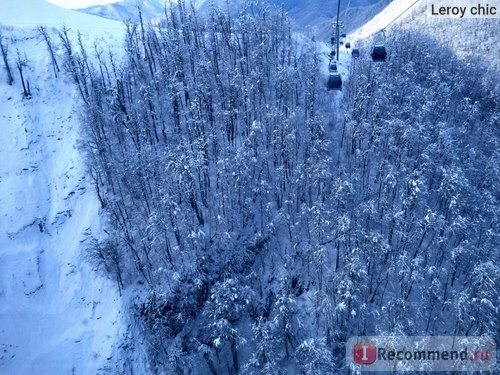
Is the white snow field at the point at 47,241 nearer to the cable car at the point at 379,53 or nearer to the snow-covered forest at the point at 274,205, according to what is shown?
the snow-covered forest at the point at 274,205

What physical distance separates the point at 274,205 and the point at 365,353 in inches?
607

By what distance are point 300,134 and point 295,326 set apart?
21.2m

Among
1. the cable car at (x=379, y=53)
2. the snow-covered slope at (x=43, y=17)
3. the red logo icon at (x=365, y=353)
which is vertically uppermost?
the snow-covered slope at (x=43, y=17)

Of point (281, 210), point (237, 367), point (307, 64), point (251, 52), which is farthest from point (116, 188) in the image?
point (307, 64)

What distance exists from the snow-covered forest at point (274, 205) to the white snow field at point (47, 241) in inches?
43.2

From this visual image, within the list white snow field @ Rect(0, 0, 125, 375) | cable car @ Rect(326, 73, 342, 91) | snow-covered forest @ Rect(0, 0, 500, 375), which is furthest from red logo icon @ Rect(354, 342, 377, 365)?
cable car @ Rect(326, 73, 342, 91)

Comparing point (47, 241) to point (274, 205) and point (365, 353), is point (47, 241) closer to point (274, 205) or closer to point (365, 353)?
point (274, 205)

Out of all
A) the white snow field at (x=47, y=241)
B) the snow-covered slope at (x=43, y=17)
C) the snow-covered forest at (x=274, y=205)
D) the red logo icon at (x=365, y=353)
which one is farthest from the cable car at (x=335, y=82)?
the snow-covered slope at (x=43, y=17)

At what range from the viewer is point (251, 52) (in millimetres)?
49531

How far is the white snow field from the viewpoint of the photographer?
1117 inches

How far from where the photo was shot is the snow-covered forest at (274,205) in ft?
90.4

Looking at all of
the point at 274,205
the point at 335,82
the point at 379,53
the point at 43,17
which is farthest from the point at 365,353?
the point at 43,17

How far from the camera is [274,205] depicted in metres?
35.5

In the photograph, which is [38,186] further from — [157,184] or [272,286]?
[272,286]
